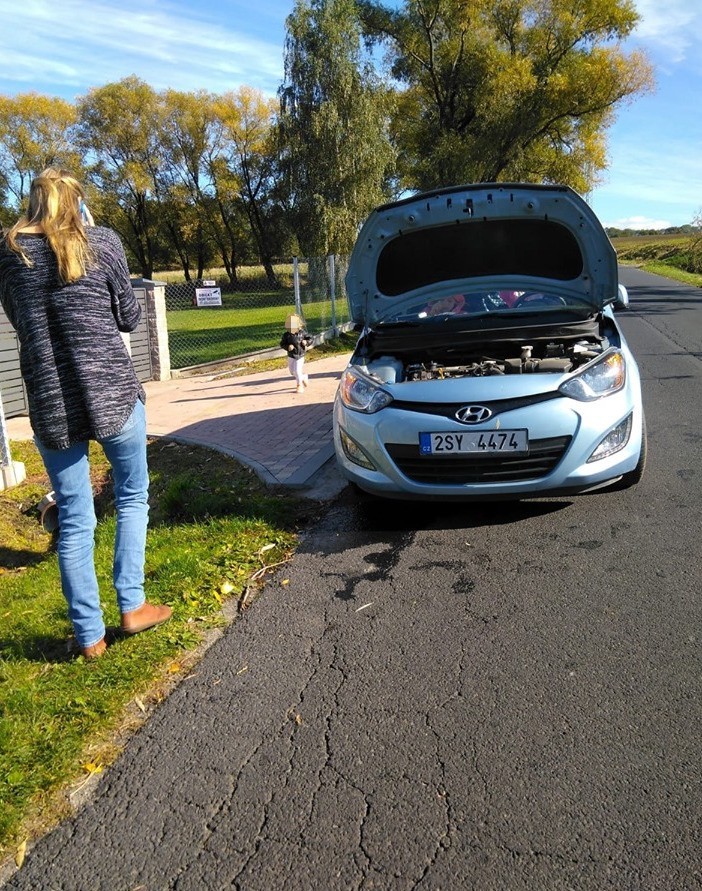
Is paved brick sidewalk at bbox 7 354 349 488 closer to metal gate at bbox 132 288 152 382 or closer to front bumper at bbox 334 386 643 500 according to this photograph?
metal gate at bbox 132 288 152 382

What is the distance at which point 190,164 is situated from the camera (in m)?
47.7

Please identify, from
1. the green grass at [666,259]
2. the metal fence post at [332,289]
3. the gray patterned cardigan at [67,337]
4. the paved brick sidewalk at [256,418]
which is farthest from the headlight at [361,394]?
the green grass at [666,259]

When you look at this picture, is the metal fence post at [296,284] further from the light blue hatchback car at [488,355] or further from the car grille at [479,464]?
the car grille at [479,464]

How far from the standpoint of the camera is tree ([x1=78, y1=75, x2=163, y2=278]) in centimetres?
4403

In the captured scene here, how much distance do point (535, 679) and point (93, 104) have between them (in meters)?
50.3

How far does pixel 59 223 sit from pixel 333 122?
25310 millimetres

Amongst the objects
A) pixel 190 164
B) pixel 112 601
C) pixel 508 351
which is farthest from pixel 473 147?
pixel 190 164

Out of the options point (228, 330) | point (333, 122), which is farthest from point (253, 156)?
point (228, 330)

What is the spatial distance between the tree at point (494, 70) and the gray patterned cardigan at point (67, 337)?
24.2m

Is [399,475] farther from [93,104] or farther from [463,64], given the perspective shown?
[93,104]

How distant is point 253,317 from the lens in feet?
78.1

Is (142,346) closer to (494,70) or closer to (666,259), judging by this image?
(494,70)

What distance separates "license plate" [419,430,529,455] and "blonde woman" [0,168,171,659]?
1.72 meters

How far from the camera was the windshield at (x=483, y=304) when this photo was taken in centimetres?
525
